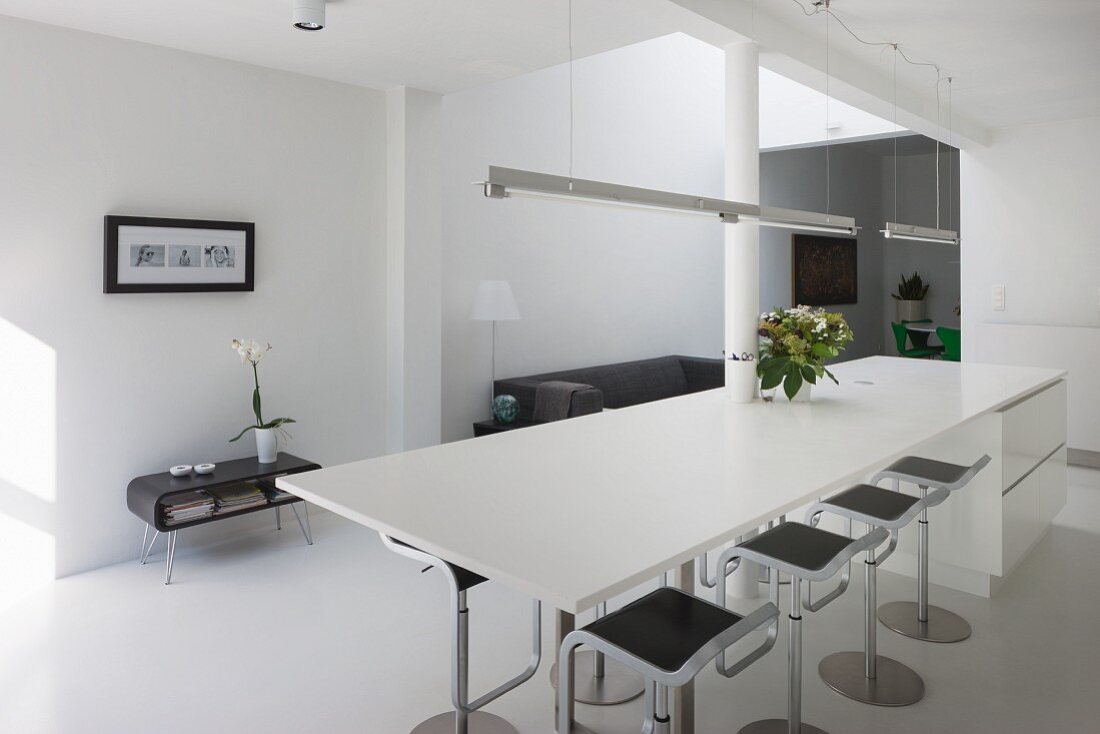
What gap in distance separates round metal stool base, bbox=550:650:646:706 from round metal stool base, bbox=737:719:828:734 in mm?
376

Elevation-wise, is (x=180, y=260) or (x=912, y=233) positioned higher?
(x=912, y=233)

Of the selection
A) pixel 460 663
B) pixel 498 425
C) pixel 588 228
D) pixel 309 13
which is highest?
pixel 309 13

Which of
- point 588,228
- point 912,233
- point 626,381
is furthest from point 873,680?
point 588,228

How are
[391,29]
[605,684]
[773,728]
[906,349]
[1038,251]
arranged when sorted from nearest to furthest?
[773,728], [605,684], [391,29], [1038,251], [906,349]

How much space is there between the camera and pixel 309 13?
314 cm

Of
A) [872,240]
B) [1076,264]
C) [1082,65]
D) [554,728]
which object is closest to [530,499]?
[554,728]

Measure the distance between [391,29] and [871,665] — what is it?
319cm

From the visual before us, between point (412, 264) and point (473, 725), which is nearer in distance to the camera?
point (473, 725)

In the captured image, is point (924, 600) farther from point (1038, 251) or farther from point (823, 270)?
point (823, 270)

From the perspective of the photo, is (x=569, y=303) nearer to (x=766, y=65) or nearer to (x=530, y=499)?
(x=766, y=65)

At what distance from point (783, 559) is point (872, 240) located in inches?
396

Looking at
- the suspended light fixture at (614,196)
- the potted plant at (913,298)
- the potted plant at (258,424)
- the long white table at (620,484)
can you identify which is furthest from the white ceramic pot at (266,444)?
the potted plant at (913,298)

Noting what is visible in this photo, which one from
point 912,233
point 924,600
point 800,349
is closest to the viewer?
point 924,600

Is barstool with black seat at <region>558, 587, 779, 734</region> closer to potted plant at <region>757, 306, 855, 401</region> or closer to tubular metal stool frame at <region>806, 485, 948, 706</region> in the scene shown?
tubular metal stool frame at <region>806, 485, 948, 706</region>
